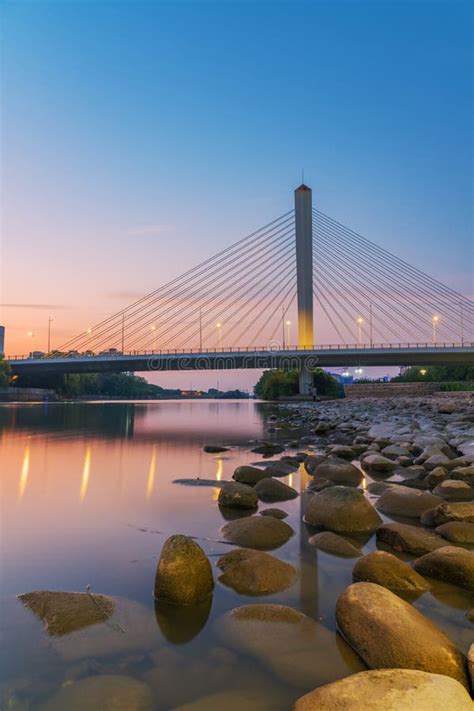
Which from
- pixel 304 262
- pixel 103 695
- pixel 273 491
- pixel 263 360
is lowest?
pixel 273 491

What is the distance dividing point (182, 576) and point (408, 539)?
9.01ft

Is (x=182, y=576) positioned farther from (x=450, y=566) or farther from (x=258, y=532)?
(x=450, y=566)

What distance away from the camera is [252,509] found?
7.64 metres

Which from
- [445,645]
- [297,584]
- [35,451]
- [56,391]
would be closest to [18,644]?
[297,584]

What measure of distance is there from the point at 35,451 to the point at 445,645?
14751 mm

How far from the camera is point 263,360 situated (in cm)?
6325

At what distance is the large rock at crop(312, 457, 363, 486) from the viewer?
9.20m

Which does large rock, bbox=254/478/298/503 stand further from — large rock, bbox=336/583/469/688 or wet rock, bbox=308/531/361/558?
large rock, bbox=336/583/469/688

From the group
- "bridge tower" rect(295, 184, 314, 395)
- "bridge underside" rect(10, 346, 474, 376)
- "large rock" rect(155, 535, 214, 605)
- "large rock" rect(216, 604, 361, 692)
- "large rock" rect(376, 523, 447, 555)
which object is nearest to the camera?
"large rock" rect(216, 604, 361, 692)

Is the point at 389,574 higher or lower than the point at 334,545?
higher

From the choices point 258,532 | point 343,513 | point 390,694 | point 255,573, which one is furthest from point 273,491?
point 390,694

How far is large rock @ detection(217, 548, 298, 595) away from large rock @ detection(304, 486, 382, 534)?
1.70 metres

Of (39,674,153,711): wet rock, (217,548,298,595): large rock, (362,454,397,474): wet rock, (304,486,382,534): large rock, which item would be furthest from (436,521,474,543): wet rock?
(362,454,397,474): wet rock

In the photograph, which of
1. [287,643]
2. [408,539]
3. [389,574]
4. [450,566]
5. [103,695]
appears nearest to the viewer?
[103,695]
